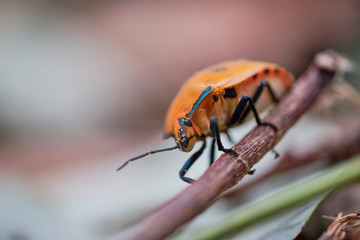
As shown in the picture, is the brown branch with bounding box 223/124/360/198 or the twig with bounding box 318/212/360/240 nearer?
the twig with bounding box 318/212/360/240

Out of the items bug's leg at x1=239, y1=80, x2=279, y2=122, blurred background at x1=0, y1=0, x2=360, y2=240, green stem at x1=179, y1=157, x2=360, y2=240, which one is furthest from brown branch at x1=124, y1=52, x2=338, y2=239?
blurred background at x1=0, y1=0, x2=360, y2=240

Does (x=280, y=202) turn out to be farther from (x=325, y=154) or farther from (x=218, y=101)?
(x=325, y=154)

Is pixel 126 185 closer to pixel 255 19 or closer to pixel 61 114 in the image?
pixel 61 114

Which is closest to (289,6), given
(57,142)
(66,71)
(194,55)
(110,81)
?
(194,55)

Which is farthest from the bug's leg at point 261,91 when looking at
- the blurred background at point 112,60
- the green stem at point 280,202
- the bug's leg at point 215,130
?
the blurred background at point 112,60

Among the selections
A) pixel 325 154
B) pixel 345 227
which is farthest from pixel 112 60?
pixel 345 227

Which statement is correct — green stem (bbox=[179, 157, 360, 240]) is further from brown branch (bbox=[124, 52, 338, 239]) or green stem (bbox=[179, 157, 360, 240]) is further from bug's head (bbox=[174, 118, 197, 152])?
bug's head (bbox=[174, 118, 197, 152])

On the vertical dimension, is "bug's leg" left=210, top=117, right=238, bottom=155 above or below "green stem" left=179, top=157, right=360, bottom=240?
above
